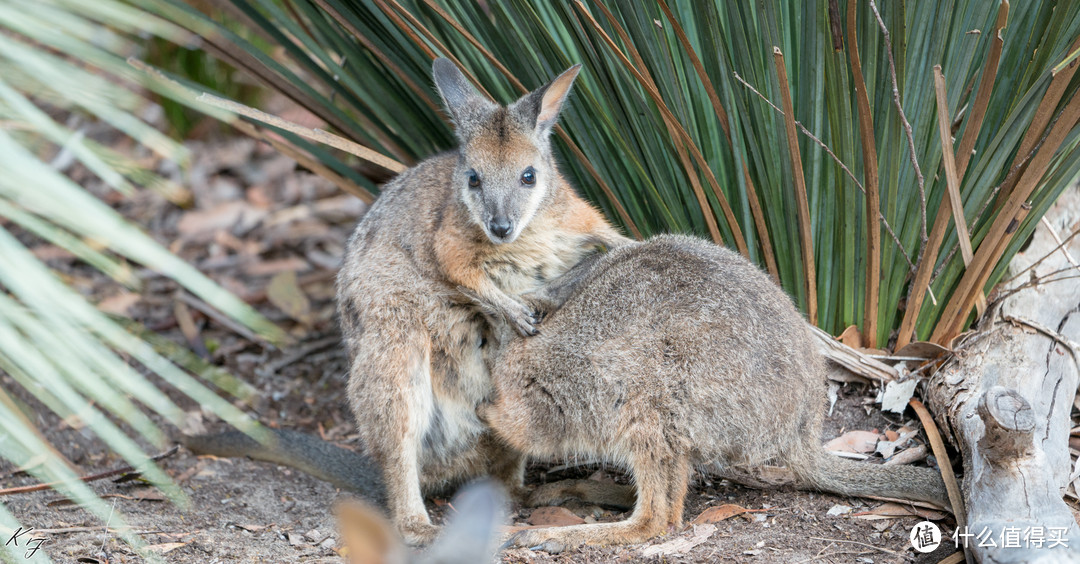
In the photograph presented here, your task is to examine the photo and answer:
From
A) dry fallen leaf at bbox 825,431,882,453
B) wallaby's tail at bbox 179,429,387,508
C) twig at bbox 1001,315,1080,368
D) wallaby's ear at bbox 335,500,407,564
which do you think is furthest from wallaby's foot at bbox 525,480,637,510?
wallaby's ear at bbox 335,500,407,564

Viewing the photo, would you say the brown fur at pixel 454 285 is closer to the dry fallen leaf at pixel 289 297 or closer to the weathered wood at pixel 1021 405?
the weathered wood at pixel 1021 405

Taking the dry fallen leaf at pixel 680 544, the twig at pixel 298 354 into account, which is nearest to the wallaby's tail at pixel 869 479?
the dry fallen leaf at pixel 680 544

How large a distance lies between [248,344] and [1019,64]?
3.96 meters

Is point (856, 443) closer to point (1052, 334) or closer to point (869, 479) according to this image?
point (869, 479)

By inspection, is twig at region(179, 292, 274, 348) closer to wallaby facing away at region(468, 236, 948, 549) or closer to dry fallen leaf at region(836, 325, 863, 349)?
wallaby facing away at region(468, 236, 948, 549)

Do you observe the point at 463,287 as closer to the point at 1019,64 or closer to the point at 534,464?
the point at 534,464

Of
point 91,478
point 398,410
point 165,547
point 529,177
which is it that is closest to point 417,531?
point 398,410

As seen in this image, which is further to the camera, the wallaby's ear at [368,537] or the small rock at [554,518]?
the small rock at [554,518]

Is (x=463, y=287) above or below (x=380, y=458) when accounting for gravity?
above

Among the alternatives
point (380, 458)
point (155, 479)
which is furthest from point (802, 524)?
point (155, 479)

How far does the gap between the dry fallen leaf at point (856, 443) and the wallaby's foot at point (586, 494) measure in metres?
0.74

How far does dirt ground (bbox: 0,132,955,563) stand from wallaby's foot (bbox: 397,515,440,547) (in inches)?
9.2

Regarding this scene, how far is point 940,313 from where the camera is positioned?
3205 mm

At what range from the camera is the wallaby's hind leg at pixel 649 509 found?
2.73 metres
